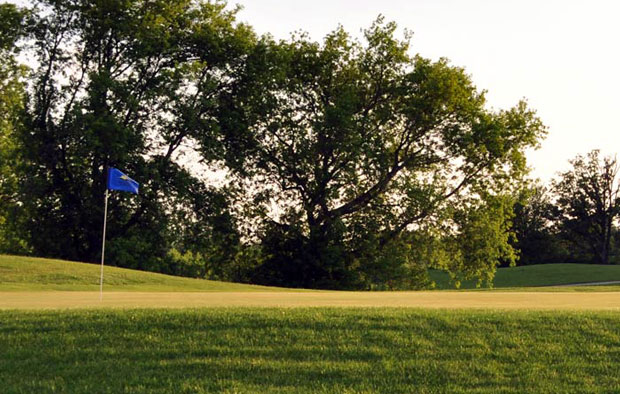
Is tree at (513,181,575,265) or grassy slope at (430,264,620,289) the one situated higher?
tree at (513,181,575,265)

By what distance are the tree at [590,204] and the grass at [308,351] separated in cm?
7295

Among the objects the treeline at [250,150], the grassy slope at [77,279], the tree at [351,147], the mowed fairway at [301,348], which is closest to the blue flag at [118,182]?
the mowed fairway at [301,348]

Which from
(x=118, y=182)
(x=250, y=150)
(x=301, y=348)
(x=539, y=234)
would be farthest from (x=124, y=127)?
(x=539, y=234)

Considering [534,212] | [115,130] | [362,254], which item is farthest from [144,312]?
[534,212]

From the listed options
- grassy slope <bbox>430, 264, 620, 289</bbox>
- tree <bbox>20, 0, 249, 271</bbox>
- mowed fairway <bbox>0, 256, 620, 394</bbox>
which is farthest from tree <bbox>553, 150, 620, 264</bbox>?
mowed fairway <bbox>0, 256, 620, 394</bbox>

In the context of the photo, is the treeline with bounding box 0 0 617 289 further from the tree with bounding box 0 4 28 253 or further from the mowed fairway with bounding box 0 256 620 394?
the mowed fairway with bounding box 0 256 620 394

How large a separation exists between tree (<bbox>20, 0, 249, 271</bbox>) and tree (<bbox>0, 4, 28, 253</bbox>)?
1165 millimetres

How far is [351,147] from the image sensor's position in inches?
1519

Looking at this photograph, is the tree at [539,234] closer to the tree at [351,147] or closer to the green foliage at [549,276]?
the green foliage at [549,276]

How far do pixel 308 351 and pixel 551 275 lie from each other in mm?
49275

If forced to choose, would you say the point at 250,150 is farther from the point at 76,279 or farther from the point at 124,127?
the point at 76,279

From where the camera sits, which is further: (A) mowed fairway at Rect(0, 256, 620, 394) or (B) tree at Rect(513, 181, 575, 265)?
(B) tree at Rect(513, 181, 575, 265)

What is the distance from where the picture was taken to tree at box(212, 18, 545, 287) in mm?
39781

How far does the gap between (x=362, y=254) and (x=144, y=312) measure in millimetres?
27370
